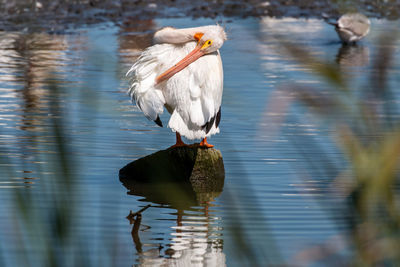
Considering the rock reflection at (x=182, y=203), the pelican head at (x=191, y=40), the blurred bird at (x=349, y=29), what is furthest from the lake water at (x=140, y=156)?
the blurred bird at (x=349, y=29)

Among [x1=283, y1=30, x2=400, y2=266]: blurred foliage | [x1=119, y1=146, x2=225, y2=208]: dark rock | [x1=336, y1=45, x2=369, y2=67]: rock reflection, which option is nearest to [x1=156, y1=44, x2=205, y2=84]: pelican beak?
[x1=119, y1=146, x2=225, y2=208]: dark rock

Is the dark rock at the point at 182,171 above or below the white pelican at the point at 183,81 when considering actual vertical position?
below

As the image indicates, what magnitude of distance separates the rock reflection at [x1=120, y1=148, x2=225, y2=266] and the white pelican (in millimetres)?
283

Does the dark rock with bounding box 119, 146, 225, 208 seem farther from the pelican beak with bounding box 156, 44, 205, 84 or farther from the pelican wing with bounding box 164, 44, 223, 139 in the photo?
the pelican beak with bounding box 156, 44, 205, 84

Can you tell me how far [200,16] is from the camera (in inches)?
706

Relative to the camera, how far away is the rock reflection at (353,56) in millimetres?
12250

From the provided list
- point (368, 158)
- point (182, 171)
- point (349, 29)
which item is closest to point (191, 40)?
point (182, 171)

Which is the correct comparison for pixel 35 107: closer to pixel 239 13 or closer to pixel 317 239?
pixel 317 239

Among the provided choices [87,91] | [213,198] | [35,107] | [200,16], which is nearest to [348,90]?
[87,91]

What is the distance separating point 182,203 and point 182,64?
46.7 inches

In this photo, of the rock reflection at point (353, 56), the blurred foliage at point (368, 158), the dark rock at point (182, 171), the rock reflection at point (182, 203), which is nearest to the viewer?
the blurred foliage at point (368, 158)

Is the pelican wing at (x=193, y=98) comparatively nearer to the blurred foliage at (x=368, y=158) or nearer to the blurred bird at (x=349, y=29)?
the blurred foliage at (x=368, y=158)

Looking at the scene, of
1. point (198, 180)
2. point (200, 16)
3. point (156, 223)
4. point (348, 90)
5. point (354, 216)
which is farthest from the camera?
point (200, 16)

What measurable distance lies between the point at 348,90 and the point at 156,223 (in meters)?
3.24
